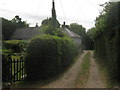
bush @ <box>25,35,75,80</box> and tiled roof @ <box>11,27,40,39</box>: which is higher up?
tiled roof @ <box>11,27,40,39</box>

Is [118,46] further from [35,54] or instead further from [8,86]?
[8,86]

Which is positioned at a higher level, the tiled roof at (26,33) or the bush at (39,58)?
the tiled roof at (26,33)

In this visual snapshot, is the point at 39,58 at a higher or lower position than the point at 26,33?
lower

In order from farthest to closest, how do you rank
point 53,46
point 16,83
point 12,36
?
point 12,36 < point 53,46 < point 16,83

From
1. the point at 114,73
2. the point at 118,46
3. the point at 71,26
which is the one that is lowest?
the point at 114,73

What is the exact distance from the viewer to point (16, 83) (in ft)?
31.2

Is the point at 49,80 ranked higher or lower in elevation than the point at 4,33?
lower

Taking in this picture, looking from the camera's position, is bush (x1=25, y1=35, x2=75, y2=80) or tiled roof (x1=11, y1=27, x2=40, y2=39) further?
tiled roof (x1=11, y1=27, x2=40, y2=39)

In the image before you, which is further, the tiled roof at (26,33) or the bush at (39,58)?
the tiled roof at (26,33)

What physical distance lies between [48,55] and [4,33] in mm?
42616

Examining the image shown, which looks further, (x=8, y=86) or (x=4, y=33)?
(x=4, y=33)

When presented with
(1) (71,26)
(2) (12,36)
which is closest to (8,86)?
(2) (12,36)

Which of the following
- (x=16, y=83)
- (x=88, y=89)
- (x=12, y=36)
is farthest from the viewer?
(x=12, y=36)

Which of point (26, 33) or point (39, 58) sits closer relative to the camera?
point (39, 58)
